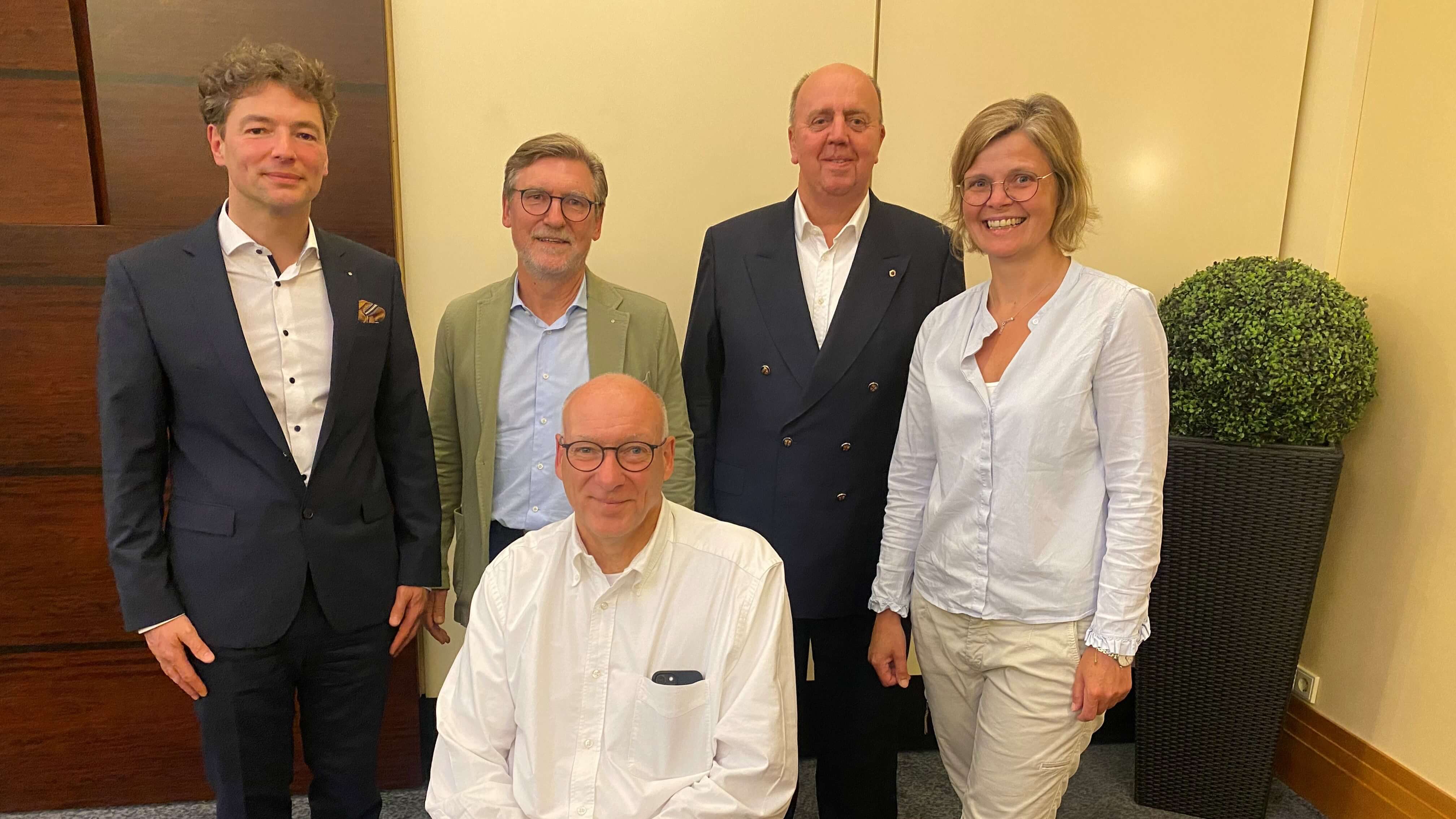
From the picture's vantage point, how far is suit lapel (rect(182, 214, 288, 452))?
154cm

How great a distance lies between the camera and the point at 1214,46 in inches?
104

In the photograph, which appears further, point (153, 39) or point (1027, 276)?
point (153, 39)

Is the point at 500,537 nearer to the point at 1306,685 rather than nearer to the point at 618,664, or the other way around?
the point at 618,664

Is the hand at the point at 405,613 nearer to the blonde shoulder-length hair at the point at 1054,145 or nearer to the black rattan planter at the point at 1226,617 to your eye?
the blonde shoulder-length hair at the point at 1054,145

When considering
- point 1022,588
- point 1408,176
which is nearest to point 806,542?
point 1022,588

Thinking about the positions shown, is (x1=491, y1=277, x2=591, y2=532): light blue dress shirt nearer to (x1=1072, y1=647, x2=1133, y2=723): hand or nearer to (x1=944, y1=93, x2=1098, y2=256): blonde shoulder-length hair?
(x1=944, y1=93, x2=1098, y2=256): blonde shoulder-length hair

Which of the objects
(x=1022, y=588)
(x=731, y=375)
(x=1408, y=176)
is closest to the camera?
(x=1022, y=588)

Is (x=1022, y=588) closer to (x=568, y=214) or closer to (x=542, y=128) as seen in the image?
(x=568, y=214)

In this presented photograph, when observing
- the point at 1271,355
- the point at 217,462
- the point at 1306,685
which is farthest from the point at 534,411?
the point at 1306,685

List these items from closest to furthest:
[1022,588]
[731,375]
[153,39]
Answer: [1022,588], [731,375], [153,39]

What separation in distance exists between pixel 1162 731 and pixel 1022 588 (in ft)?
4.62

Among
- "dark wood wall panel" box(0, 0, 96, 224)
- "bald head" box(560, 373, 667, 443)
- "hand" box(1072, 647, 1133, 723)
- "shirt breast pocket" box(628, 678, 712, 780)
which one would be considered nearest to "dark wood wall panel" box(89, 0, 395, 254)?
"dark wood wall panel" box(0, 0, 96, 224)

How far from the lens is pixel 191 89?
7.16 feet

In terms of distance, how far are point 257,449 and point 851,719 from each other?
56.4 inches
